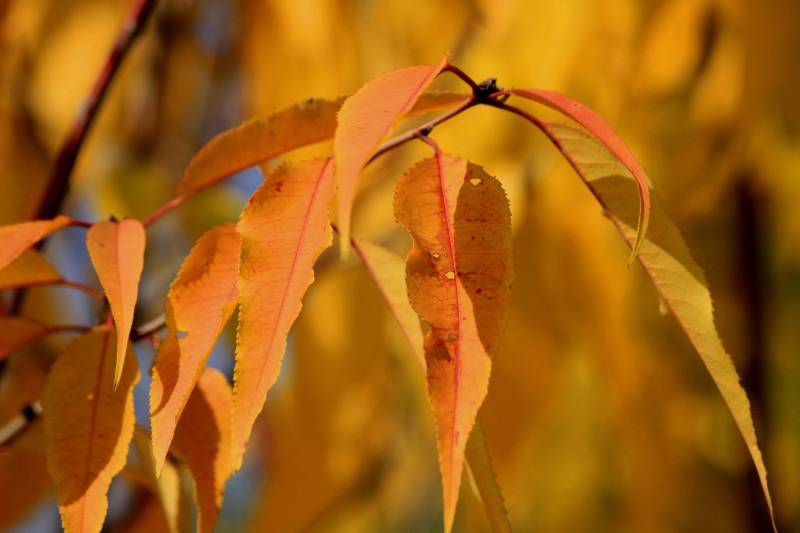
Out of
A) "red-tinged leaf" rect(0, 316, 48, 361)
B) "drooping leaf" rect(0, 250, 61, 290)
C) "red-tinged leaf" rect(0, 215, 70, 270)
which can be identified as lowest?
"red-tinged leaf" rect(0, 316, 48, 361)

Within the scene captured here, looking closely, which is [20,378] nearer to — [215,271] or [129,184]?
[129,184]

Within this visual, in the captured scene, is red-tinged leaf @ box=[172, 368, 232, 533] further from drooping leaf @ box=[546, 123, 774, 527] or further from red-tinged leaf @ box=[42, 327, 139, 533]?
drooping leaf @ box=[546, 123, 774, 527]

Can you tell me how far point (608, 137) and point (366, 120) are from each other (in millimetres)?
76

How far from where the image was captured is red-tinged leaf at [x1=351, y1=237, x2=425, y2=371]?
378 millimetres

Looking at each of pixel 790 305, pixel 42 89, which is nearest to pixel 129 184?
pixel 42 89

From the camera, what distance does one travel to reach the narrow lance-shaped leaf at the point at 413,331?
332 mm

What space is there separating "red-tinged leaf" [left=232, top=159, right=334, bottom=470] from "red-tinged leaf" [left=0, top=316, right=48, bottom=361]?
0.46 feet

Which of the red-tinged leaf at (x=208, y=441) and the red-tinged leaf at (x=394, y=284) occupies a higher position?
the red-tinged leaf at (x=394, y=284)

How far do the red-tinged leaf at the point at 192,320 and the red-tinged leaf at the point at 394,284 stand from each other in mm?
71

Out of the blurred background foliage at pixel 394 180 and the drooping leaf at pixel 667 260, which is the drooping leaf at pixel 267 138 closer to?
the drooping leaf at pixel 667 260

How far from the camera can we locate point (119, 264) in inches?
12.9

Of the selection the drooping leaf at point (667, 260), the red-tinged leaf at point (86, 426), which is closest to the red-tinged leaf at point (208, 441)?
the red-tinged leaf at point (86, 426)

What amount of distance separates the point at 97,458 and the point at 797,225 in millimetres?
1292

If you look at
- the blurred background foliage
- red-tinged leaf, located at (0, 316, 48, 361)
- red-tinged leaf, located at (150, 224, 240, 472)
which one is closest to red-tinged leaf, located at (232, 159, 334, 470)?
red-tinged leaf, located at (150, 224, 240, 472)
